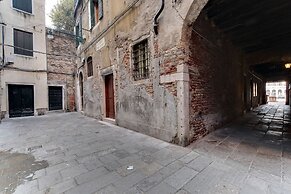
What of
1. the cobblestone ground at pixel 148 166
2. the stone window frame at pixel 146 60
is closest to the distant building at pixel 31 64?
the cobblestone ground at pixel 148 166

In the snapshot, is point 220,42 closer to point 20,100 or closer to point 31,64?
point 31,64

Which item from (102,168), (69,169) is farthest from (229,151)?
(69,169)

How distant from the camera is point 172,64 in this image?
3.94m

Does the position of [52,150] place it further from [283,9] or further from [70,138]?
[283,9]

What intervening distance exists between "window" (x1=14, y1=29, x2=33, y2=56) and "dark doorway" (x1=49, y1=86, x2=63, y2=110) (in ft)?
9.62

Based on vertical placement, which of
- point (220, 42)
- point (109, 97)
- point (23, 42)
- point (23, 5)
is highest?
point (23, 5)

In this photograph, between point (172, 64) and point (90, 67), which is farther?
point (90, 67)

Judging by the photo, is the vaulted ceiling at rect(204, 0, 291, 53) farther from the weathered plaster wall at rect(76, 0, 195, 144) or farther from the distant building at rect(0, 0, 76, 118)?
the distant building at rect(0, 0, 76, 118)

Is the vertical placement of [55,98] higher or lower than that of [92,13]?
lower

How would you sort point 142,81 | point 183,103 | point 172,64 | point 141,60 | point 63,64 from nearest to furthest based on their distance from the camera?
point 183,103 < point 172,64 < point 142,81 < point 141,60 < point 63,64

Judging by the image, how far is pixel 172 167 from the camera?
2697mm

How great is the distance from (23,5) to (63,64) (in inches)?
168

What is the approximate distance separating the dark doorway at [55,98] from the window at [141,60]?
9.70 meters

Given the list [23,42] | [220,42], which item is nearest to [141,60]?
[220,42]
